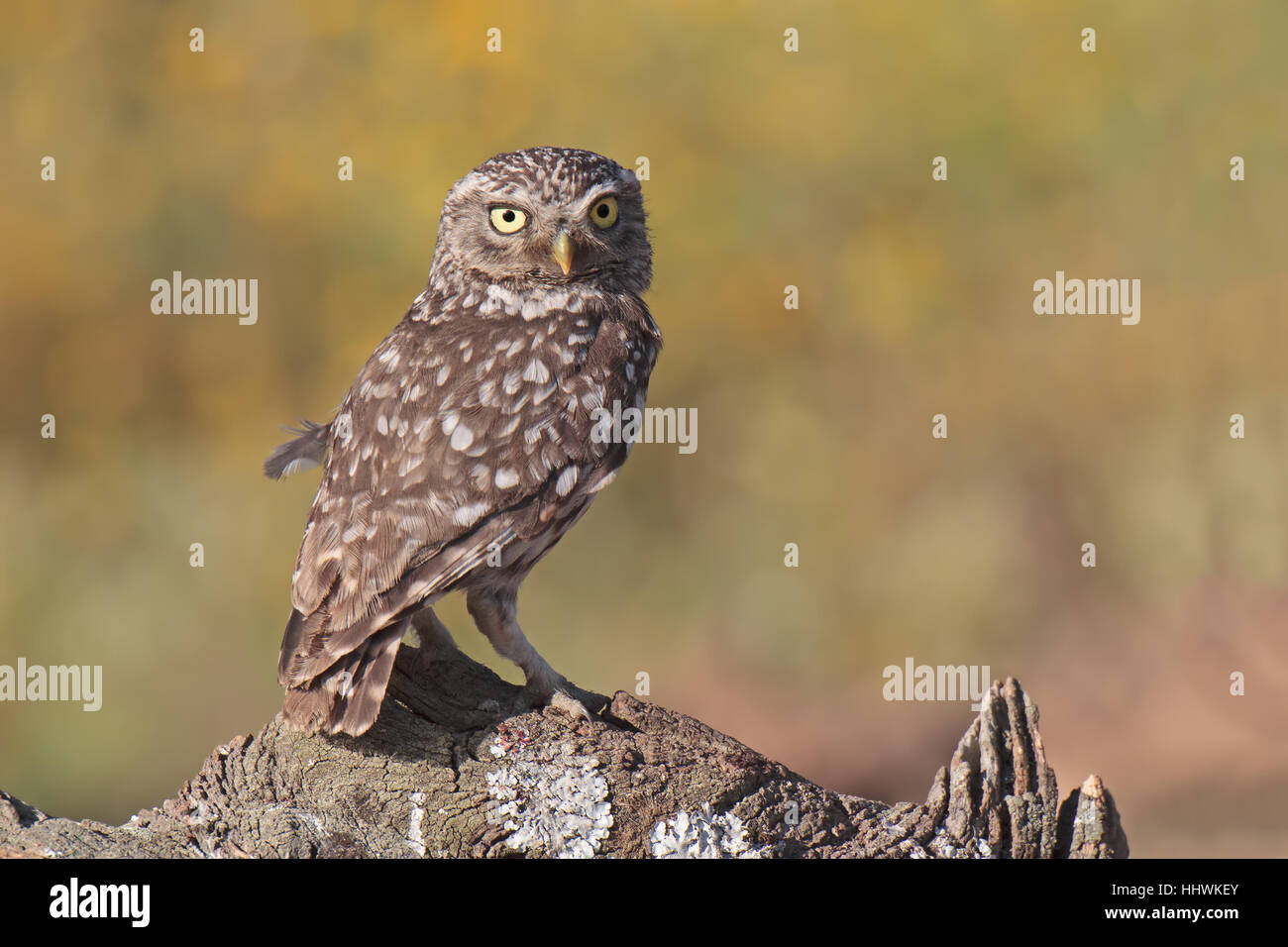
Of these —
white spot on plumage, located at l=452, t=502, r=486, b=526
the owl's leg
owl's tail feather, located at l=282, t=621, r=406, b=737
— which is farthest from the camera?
the owl's leg

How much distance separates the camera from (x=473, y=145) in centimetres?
688

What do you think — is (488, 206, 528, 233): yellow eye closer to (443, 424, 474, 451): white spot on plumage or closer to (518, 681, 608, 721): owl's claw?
(443, 424, 474, 451): white spot on plumage

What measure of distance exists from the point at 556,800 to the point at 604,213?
6.01 feet

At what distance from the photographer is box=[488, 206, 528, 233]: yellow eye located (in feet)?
12.2

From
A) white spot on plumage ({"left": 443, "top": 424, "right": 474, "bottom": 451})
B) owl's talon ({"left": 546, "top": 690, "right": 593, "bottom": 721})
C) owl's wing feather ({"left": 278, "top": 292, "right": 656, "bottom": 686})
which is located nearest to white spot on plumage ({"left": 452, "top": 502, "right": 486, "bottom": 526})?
owl's wing feather ({"left": 278, "top": 292, "right": 656, "bottom": 686})

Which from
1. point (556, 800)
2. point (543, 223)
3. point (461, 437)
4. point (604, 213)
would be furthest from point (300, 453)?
point (556, 800)

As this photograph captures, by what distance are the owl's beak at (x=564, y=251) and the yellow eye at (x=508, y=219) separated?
143mm

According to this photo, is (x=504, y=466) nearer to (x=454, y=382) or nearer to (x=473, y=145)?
(x=454, y=382)

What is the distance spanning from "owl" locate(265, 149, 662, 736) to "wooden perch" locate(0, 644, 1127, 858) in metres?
0.17

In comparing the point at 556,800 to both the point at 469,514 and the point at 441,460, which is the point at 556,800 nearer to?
the point at 469,514

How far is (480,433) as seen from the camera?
3320 millimetres

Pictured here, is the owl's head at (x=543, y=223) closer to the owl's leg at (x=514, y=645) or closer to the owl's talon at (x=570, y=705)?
the owl's leg at (x=514, y=645)

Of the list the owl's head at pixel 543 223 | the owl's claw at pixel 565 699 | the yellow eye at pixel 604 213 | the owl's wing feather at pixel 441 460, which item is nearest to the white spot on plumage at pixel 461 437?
the owl's wing feather at pixel 441 460
